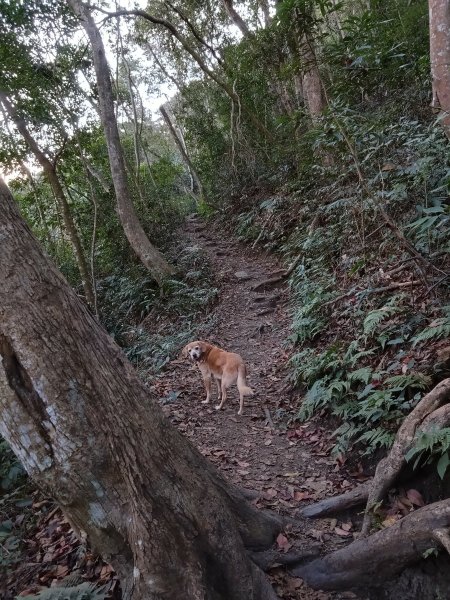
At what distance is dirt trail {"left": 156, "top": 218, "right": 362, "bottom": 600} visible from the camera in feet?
14.4

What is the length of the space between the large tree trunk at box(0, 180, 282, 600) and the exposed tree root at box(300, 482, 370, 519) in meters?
1.32

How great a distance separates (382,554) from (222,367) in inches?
138

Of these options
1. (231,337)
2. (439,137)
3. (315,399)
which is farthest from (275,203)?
A: (315,399)

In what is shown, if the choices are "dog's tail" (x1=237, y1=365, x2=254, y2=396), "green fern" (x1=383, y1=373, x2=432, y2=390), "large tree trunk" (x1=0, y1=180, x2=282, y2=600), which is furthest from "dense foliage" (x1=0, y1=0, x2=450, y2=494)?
"large tree trunk" (x1=0, y1=180, x2=282, y2=600)

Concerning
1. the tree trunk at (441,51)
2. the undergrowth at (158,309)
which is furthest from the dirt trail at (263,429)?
the tree trunk at (441,51)

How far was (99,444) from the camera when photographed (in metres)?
2.60

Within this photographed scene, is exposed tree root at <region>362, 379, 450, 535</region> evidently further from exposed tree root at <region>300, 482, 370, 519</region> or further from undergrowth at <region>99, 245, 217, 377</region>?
undergrowth at <region>99, 245, 217, 377</region>

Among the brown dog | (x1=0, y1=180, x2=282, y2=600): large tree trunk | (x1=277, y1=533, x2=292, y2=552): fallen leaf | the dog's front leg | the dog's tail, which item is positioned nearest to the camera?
(x1=0, y1=180, x2=282, y2=600): large tree trunk

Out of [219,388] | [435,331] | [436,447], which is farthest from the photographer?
[219,388]

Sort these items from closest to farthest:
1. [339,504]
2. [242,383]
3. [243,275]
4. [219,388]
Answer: [339,504] < [242,383] < [219,388] < [243,275]

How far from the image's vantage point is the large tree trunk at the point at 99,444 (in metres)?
2.53

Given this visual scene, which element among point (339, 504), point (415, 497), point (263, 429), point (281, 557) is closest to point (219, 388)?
point (263, 429)

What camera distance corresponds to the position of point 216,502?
3.14m

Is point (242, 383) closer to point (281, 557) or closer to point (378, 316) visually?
point (378, 316)
